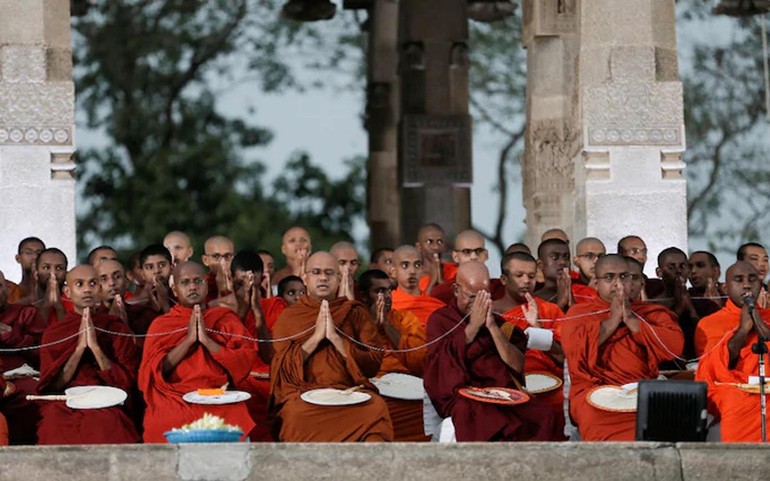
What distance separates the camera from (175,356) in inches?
575

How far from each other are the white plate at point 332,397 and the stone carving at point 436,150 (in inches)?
332

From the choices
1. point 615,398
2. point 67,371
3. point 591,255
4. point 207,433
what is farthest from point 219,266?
point 207,433

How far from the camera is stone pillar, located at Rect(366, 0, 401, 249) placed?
2464 centimetres

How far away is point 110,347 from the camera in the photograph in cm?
1482

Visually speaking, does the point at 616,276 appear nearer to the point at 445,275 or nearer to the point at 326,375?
the point at 326,375

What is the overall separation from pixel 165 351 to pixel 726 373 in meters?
3.80

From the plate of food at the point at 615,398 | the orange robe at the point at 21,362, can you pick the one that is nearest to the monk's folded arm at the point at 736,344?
the plate of food at the point at 615,398

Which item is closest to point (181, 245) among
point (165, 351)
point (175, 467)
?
point (165, 351)

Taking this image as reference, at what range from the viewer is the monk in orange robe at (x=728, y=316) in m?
15.0

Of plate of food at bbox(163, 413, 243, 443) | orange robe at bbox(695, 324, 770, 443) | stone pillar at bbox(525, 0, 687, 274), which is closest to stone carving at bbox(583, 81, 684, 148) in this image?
stone pillar at bbox(525, 0, 687, 274)

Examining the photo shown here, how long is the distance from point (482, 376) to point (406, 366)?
1091 mm

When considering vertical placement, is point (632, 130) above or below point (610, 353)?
above

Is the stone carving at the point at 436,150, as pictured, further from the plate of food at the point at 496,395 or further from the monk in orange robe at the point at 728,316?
the plate of food at the point at 496,395

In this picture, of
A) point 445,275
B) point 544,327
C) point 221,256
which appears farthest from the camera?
point 445,275
